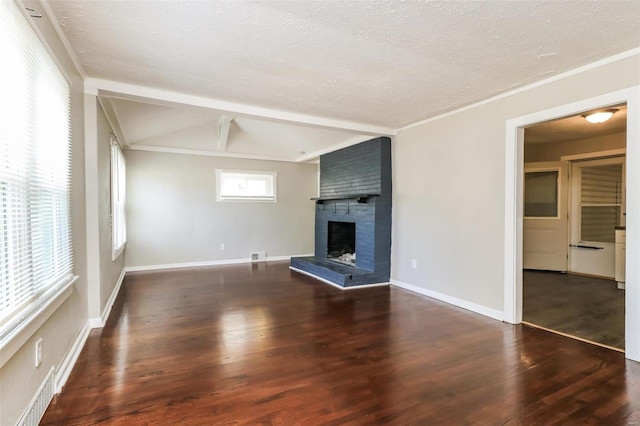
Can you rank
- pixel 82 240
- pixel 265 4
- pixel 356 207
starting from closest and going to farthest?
pixel 265 4 → pixel 82 240 → pixel 356 207

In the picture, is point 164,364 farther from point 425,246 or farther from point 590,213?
point 590,213

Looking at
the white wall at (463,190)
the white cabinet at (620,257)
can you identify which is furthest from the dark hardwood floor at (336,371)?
the white cabinet at (620,257)

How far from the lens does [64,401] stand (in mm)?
1869

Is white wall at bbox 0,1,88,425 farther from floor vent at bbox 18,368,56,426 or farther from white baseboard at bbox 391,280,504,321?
white baseboard at bbox 391,280,504,321

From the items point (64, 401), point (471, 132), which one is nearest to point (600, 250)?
point (471, 132)

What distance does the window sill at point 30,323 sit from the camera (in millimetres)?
1306

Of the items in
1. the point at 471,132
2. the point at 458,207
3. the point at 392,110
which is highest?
the point at 392,110

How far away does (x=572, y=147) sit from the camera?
563 cm

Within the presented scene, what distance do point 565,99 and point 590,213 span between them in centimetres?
381

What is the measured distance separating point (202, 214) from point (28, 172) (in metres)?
4.91

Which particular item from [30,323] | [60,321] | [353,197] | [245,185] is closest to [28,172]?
[30,323]

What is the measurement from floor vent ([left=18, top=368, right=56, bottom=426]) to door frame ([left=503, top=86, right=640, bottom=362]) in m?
3.69

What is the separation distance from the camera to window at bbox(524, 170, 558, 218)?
5746 millimetres

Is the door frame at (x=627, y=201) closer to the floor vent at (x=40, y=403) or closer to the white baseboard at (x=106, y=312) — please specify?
the floor vent at (x=40, y=403)
